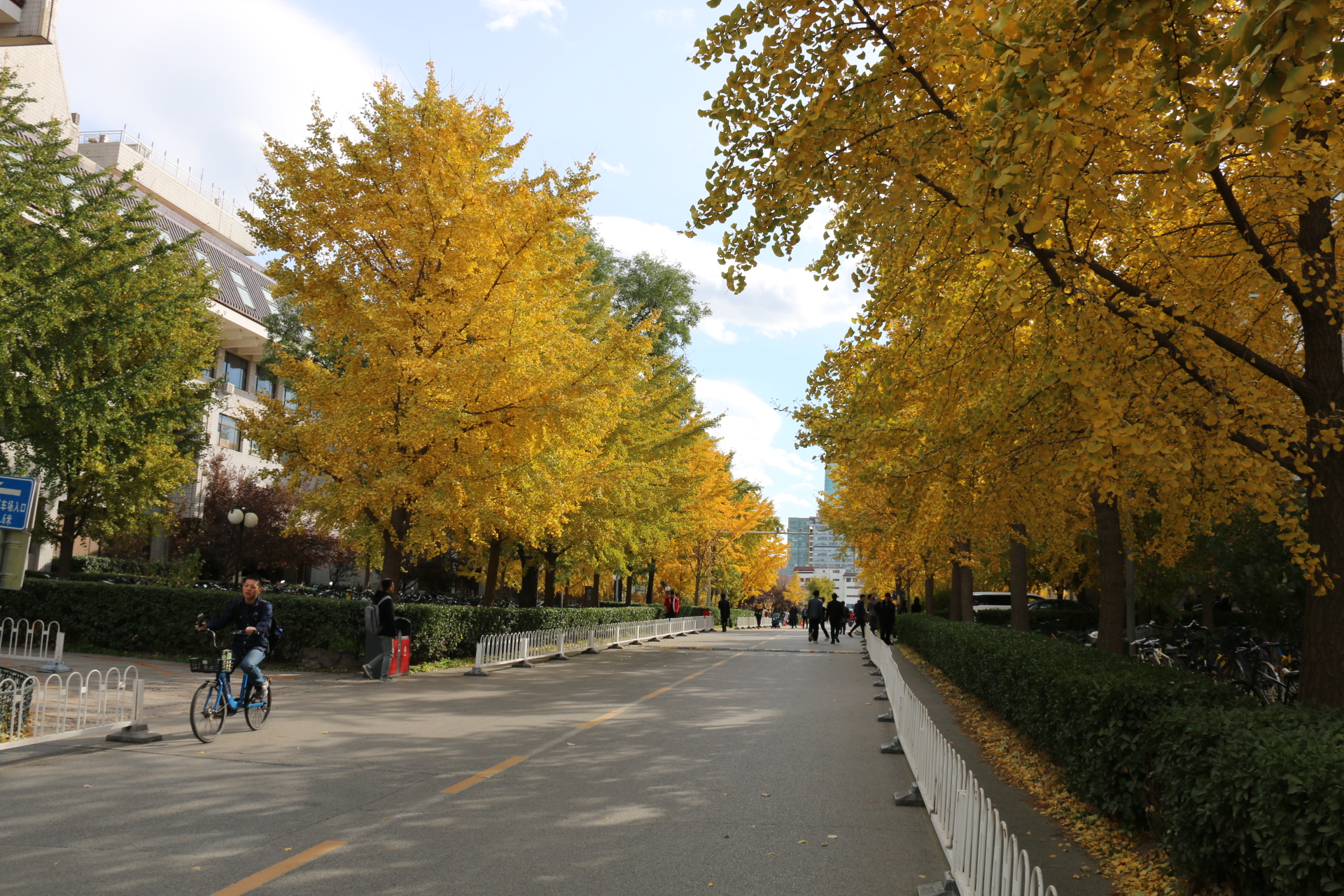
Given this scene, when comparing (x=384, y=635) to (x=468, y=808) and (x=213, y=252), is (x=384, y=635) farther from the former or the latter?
(x=213, y=252)

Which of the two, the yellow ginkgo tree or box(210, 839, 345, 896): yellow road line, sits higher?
the yellow ginkgo tree

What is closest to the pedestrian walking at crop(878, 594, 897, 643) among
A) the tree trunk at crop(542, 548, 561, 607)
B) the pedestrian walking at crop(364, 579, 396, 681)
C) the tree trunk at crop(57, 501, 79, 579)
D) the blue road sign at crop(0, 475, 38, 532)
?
the tree trunk at crop(542, 548, 561, 607)

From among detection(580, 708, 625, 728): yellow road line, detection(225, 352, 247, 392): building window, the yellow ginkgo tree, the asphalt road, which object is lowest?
detection(580, 708, 625, 728): yellow road line

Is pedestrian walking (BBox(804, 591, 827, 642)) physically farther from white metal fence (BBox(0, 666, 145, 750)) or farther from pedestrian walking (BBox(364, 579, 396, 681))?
white metal fence (BBox(0, 666, 145, 750))

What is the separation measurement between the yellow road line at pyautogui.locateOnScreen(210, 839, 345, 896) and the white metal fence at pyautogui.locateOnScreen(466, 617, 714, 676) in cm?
1162

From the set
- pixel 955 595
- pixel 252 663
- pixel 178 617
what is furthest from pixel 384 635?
pixel 955 595

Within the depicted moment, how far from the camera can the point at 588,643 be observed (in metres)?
25.2

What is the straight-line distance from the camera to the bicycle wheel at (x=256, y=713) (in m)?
9.93

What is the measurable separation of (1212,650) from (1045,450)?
27.7 ft

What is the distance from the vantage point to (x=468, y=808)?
6848 millimetres

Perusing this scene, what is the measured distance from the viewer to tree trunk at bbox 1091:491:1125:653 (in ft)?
40.7

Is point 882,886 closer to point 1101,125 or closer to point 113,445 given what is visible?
point 1101,125

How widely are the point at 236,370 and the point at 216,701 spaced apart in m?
43.6

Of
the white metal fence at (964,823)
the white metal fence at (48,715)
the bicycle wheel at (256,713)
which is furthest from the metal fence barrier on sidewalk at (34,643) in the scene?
the white metal fence at (964,823)
